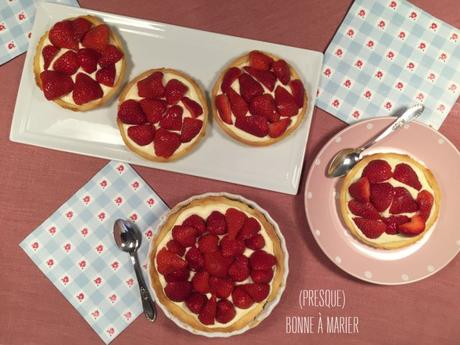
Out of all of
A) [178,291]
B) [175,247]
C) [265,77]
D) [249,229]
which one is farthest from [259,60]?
[178,291]

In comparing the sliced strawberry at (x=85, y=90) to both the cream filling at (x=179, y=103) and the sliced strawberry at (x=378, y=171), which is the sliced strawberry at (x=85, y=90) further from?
the sliced strawberry at (x=378, y=171)

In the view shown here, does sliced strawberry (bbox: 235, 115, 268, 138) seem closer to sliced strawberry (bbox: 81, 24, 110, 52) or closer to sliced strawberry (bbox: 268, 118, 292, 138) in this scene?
sliced strawberry (bbox: 268, 118, 292, 138)

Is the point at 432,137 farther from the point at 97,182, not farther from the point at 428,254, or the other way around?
the point at 97,182

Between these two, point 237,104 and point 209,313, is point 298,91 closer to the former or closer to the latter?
point 237,104

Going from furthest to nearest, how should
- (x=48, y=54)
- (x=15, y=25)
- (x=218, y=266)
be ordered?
(x=15, y=25)
(x=48, y=54)
(x=218, y=266)

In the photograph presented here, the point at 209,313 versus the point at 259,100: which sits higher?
the point at 259,100

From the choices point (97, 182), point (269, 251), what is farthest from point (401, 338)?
point (97, 182)

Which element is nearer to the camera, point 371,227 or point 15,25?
point 371,227

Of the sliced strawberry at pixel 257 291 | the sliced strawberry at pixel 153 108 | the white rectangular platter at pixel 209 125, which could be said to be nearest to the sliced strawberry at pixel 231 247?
the sliced strawberry at pixel 257 291
